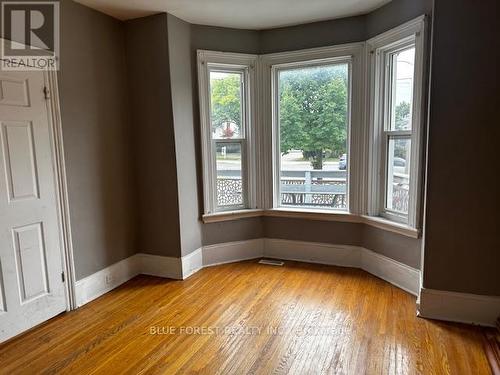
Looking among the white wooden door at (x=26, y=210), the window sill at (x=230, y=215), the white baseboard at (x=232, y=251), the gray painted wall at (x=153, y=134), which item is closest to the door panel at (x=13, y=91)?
the white wooden door at (x=26, y=210)

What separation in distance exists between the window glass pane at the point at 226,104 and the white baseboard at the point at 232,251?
1.20m

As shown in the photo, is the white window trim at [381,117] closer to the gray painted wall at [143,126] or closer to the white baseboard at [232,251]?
the gray painted wall at [143,126]

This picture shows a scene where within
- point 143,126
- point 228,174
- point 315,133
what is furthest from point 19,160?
point 315,133

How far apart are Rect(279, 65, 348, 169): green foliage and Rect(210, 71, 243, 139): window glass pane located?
47 cm

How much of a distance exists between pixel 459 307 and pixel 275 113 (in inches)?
94.1

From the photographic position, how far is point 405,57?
2.88 meters

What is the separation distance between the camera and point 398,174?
119 inches

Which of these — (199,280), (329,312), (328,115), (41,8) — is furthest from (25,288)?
(328,115)

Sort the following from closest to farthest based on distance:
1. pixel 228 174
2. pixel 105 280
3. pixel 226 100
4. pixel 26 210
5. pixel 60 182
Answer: pixel 26 210
pixel 60 182
pixel 105 280
pixel 226 100
pixel 228 174

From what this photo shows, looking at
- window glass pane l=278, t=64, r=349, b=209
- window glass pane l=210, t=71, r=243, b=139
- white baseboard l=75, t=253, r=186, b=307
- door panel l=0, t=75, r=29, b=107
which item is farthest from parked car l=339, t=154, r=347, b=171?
door panel l=0, t=75, r=29, b=107

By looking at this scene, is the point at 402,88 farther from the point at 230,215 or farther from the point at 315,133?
the point at 230,215

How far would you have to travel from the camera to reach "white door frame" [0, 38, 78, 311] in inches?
98.7

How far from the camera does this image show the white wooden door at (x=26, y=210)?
225 cm

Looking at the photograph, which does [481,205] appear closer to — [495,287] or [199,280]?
[495,287]
